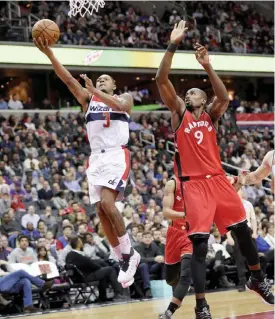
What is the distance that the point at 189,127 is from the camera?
7156mm

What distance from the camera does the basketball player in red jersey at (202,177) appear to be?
6934 mm

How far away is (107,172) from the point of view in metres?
7.75

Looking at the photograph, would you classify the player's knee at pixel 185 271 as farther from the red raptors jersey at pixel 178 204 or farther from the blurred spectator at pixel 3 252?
→ the blurred spectator at pixel 3 252

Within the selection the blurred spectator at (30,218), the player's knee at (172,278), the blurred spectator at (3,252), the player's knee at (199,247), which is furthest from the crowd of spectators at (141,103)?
the player's knee at (199,247)

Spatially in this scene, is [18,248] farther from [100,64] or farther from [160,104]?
[160,104]

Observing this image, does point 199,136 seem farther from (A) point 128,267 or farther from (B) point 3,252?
(B) point 3,252

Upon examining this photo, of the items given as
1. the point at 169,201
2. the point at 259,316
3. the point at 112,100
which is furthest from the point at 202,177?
the point at 259,316

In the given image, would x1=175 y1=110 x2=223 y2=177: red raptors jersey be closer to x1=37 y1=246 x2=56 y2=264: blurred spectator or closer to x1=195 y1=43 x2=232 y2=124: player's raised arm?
x1=195 y1=43 x2=232 y2=124: player's raised arm

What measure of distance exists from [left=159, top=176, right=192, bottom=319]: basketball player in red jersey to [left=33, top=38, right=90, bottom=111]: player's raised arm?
136 cm

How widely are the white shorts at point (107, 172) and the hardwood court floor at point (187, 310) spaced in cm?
228

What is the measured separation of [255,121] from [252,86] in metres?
5.24

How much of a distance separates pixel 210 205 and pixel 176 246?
156 centimetres

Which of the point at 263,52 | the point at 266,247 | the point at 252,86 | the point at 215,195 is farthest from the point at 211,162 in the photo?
the point at 252,86

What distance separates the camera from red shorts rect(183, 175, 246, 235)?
6891 mm
